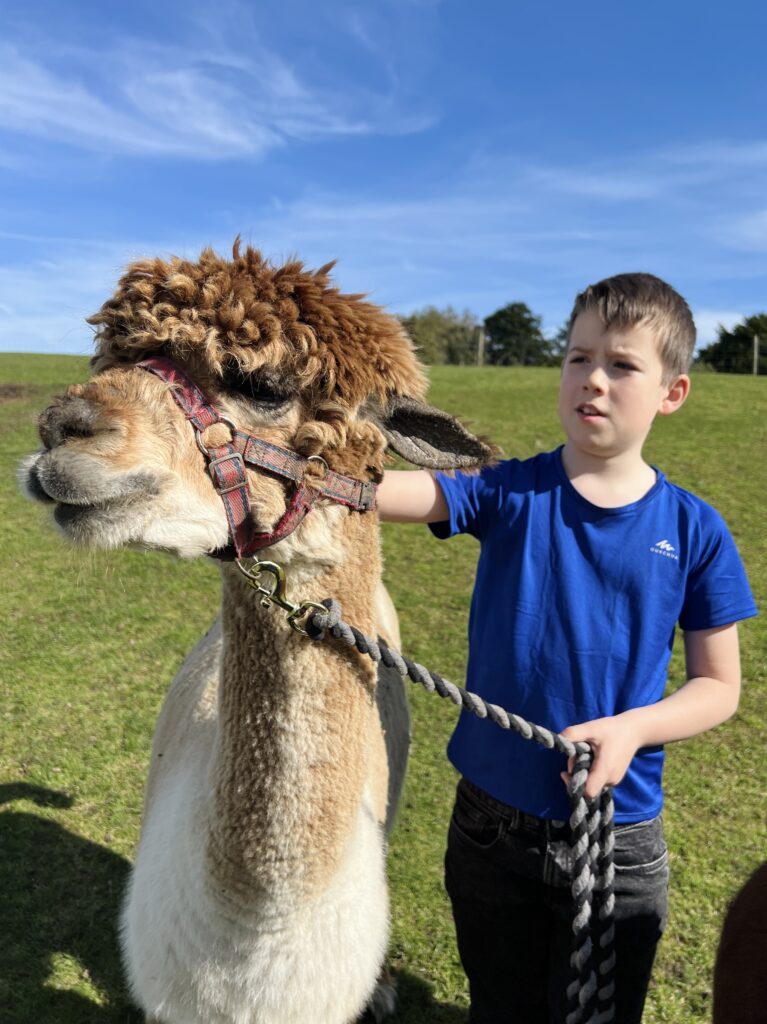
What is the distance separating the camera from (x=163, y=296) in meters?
1.55

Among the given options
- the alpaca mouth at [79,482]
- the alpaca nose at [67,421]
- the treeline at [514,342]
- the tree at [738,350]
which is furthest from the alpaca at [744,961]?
the tree at [738,350]

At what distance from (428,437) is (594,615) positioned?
0.60 metres

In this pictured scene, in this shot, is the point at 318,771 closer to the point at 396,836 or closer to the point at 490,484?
the point at 490,484

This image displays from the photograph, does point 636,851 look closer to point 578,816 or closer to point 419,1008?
point 578,816

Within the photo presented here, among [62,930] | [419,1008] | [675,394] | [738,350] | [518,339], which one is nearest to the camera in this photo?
[675,394]

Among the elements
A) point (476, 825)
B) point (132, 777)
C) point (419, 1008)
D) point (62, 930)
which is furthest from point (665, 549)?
point (132, 777)

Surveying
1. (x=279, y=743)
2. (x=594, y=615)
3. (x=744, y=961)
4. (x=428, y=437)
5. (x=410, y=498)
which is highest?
(x=428, y=437)

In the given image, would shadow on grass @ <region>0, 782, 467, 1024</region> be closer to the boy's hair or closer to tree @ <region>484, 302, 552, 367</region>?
the boy's hair

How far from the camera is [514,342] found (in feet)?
189

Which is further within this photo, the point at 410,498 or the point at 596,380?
the point at 410,498

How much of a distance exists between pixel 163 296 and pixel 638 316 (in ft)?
3.51

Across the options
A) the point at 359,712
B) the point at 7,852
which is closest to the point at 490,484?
the point at 359,712

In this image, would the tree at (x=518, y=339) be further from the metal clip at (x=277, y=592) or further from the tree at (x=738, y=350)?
the metal clip at (x=277, y=592)

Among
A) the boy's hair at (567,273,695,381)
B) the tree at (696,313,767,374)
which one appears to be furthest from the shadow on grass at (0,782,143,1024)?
the tree at (696,313,767,374)
